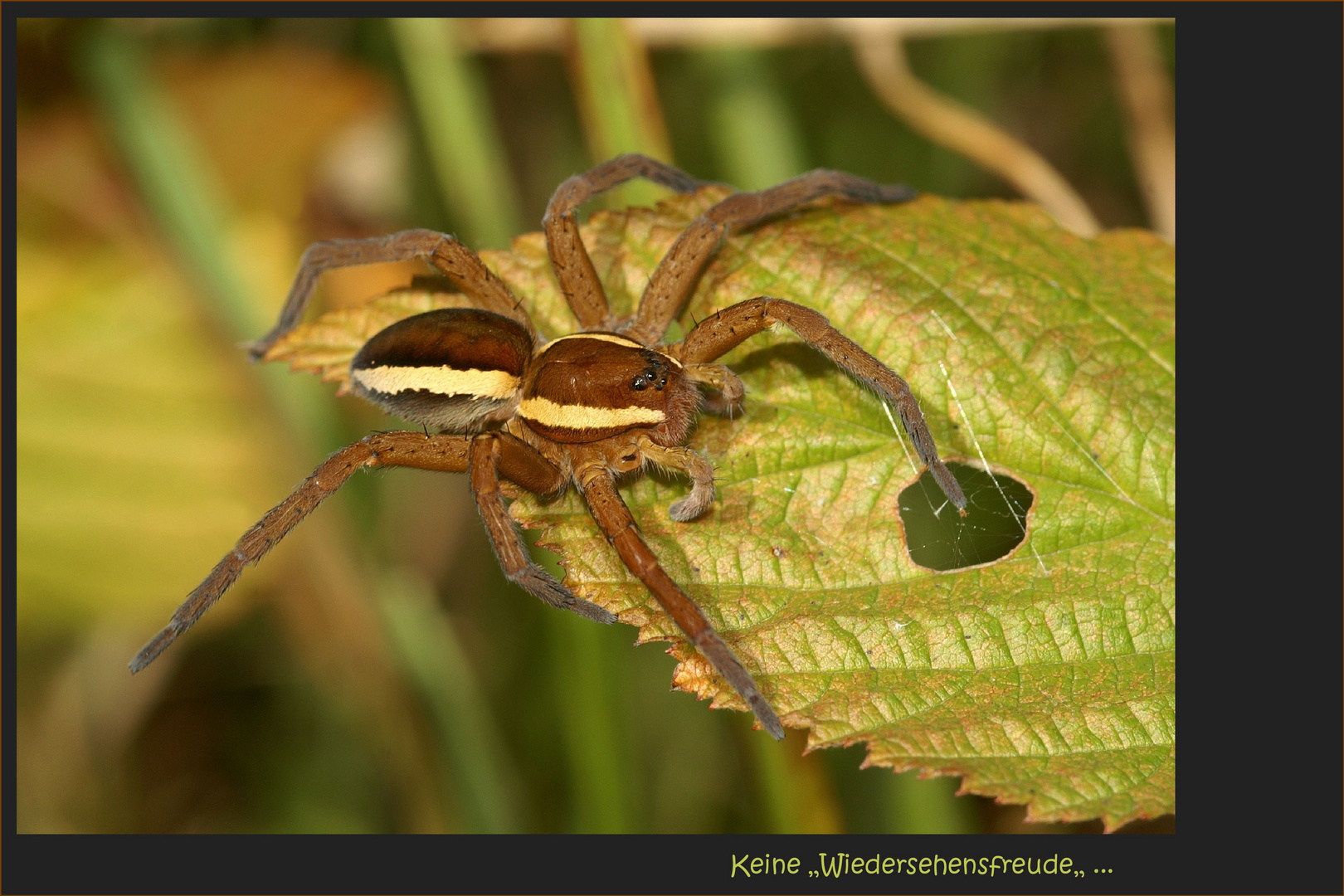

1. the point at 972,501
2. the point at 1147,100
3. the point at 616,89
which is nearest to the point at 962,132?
the point at 1147,100

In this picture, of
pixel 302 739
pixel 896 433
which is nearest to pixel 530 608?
pixel 302 739

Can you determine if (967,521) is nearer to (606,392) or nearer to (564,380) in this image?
(606,392)

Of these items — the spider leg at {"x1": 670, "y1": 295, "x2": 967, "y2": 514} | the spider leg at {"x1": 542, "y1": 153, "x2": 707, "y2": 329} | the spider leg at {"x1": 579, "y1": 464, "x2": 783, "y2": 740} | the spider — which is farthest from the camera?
the spider leg at {"x1": 542, "y1": 153, "x2": 707, "y2": 329}

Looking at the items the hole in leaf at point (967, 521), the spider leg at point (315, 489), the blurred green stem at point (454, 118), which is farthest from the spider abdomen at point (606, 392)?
the blurred green stem at point (454, 118)

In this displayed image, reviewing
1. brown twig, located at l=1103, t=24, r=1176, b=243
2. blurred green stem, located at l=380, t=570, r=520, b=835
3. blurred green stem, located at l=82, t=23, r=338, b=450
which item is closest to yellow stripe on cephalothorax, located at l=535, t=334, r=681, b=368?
blurred green stem, located at l=82, t=23, r=338, b=450

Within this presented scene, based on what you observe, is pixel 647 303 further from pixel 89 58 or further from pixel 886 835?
pixel 89 58

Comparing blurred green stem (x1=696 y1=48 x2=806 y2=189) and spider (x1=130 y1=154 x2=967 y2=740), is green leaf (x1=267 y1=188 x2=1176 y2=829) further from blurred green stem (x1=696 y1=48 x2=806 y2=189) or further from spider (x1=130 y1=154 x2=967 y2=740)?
blurred green stem (x1=696 y1=48 x2=806 y2=189)
